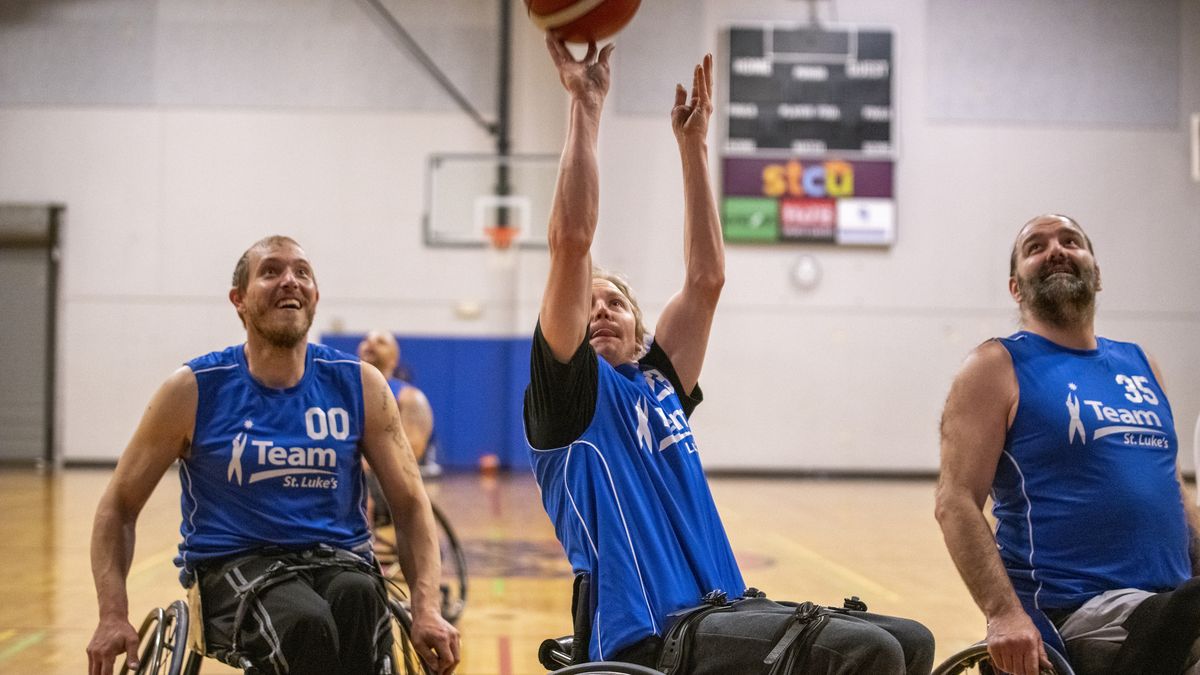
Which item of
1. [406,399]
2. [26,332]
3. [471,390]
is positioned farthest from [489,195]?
[406,399]

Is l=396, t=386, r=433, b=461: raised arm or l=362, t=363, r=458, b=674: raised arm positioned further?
l=396, t=386, r=433, b=461: raised arm

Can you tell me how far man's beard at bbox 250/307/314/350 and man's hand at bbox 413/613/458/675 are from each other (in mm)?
715

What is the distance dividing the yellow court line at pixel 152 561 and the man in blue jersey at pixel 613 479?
498 centimetres

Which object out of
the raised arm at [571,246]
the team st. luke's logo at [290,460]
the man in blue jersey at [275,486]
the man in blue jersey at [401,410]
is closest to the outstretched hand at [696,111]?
the raised arm at [571,246]

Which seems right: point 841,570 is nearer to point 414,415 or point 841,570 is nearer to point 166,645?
point 414,415

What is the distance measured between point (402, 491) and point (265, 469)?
0.30 metres

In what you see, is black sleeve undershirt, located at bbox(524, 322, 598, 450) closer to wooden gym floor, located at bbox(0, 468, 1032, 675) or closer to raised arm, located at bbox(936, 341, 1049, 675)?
raised arm, located at bbox(936, 341, 1049, 675)

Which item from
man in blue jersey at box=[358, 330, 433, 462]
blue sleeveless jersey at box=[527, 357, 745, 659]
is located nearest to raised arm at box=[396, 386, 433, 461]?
man in blue jersey at box=[358, 330, 433, 462]

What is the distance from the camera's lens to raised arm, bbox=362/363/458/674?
256cm

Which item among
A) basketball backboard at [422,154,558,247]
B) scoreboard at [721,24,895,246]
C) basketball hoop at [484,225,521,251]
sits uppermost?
scoreboard at [721,24,895,246]

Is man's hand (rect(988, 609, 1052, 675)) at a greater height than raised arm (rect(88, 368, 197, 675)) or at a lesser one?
lesser

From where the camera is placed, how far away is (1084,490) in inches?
95.3

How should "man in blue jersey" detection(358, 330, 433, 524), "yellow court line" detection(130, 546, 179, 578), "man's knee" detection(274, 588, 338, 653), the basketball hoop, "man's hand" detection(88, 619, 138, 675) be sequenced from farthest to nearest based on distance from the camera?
the basketball hoop → "yellow court line" detection(130, 546, 179, 578) → "man in blue jersey" detection(358, 330, 433, 524) → "man's hand" detection(88, 619, 138, 675) → "man's knee" detection(274, 588, 338, 653)

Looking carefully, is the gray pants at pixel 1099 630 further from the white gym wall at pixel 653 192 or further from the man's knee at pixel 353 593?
the white gym wall at pixel 653 192
